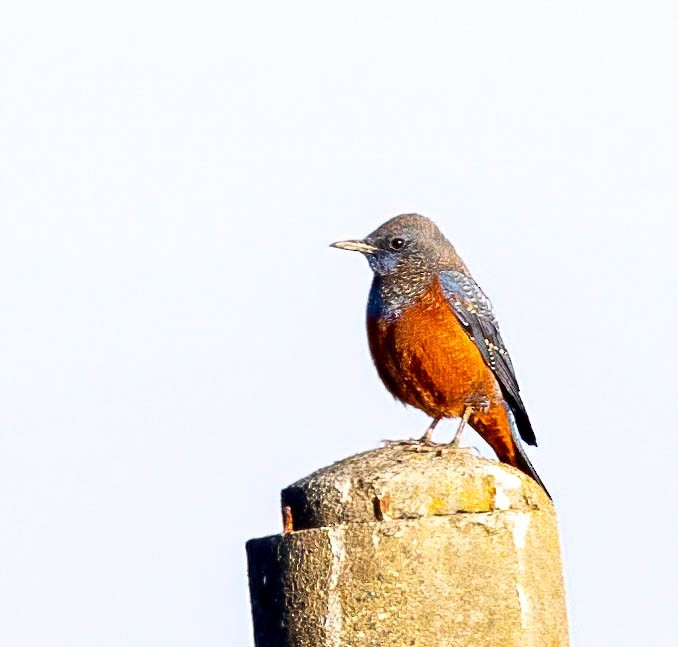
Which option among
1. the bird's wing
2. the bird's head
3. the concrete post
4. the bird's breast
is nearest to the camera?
the concrete post

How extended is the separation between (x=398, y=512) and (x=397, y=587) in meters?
0.37

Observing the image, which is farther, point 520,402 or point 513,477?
point 520,402

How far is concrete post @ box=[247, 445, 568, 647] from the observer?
16.1 feet

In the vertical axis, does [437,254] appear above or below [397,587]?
above

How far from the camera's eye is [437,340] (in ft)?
31.0

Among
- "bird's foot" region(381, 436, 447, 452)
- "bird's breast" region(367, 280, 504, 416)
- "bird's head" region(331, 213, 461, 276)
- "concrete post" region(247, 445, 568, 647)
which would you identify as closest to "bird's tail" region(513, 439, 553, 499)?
"bird's breast" region(367, 280, 504, 416)

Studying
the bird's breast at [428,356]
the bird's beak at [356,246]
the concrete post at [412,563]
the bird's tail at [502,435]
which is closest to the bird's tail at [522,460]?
the bird's tail at [502,435]

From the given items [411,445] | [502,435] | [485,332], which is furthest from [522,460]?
[411,445]

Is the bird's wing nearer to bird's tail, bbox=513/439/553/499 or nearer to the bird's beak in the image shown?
bird's tail, bbox=513/439/553/499

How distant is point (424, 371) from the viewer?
923 cm

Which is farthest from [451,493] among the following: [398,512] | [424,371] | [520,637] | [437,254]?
[437,254]

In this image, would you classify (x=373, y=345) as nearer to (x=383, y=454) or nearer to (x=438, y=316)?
(x=438, y=316)

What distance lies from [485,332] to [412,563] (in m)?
5.00

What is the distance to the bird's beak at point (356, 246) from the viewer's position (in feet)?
33.2
